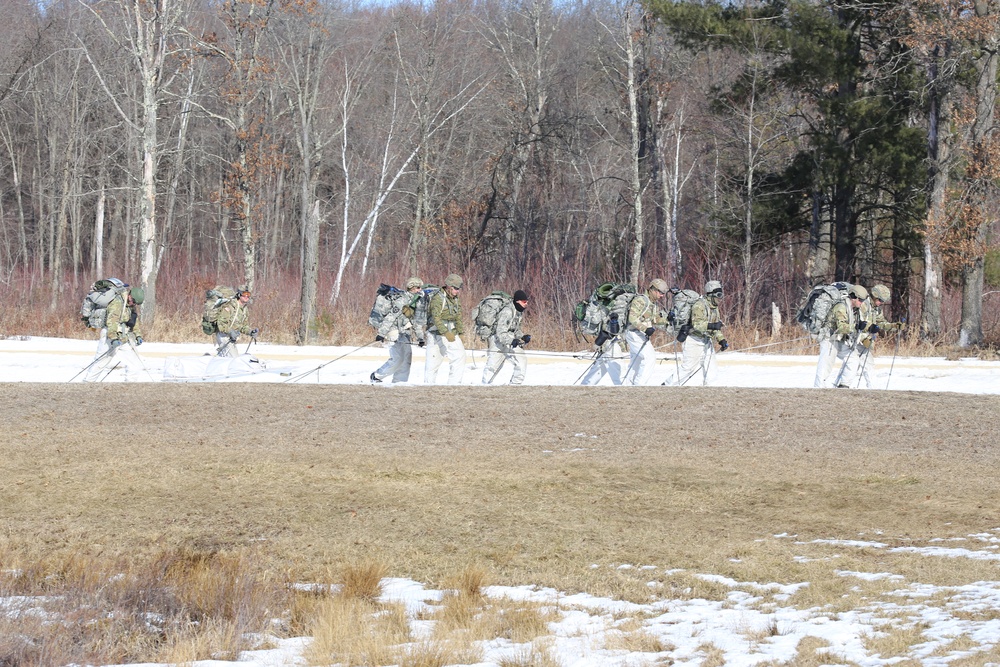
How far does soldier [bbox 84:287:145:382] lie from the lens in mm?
20188

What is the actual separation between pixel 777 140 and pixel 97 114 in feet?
89.7

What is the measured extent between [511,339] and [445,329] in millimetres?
1103

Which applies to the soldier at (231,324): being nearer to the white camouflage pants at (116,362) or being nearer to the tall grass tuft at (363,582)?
the white camouflage pants at (116,362)

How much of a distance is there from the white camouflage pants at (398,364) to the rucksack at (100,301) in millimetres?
4248

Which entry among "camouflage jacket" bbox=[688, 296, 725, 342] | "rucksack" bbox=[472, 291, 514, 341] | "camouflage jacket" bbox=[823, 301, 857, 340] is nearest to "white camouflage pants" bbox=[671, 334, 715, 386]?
"camouflage jacket" bbox=[688, 296, 725, 342]

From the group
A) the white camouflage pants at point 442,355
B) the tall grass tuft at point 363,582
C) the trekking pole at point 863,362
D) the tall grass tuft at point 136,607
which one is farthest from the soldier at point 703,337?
the tall grass tuft at point 363,582

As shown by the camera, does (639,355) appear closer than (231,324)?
Yes

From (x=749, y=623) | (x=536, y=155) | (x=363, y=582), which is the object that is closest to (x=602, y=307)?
(x=363, y=582)

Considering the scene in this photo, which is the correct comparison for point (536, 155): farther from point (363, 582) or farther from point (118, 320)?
point (363, 582)

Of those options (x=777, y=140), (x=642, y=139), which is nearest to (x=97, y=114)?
(x=642, y=139)

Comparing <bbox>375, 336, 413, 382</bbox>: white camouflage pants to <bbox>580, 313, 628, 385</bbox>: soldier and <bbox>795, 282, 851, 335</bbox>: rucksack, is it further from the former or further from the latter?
<bbox>795, 282, 851, 335</bbox>: rucksack

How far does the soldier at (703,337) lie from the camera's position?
20.0m

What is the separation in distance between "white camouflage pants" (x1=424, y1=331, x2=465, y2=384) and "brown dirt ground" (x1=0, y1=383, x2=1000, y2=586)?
1736mm

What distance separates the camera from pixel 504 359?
20703mm
